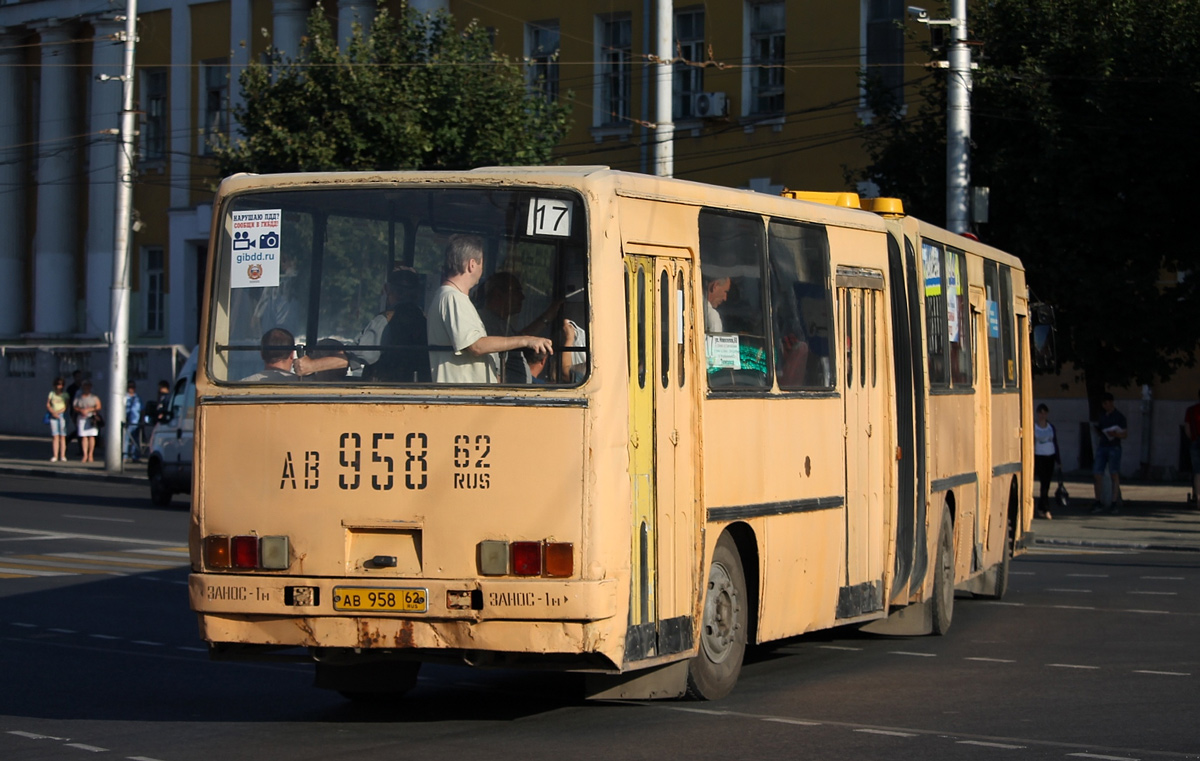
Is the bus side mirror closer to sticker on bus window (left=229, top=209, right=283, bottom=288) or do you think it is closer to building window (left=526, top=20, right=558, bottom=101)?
sticker on bus window (left=229, top=209, right=283, bottom=288)

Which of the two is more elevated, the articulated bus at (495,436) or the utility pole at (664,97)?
the utility pole at (664,97)

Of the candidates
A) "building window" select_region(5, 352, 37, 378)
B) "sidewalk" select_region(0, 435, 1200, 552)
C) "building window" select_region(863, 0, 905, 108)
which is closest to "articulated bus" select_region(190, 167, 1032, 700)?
"sidewalk" select_region(0, 435, 1200, 552)

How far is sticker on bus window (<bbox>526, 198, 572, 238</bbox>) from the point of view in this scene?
8.49 m

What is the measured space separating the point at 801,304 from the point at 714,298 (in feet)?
3.66

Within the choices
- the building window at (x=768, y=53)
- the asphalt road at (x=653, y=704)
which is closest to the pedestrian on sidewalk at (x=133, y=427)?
the building window at (x=768, y=53)

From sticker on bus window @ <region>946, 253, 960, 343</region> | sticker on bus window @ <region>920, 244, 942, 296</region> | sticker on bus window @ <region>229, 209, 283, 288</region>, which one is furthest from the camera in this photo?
sticker on bus window @ <region>946, 253, 960, 343</region>

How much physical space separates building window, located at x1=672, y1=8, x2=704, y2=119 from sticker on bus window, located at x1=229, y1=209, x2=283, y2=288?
29.1 metres

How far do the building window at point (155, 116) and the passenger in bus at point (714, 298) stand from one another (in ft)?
130

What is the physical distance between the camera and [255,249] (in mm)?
8898

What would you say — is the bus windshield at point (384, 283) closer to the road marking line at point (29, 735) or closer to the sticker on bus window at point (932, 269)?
the road marking line at point (29, 735)

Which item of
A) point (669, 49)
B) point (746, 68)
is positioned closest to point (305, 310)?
point (669, 49)

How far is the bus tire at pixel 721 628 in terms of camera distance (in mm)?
9398

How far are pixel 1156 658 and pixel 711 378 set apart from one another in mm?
4071

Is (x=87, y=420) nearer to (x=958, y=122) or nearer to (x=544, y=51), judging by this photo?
(x=544, y=51)
